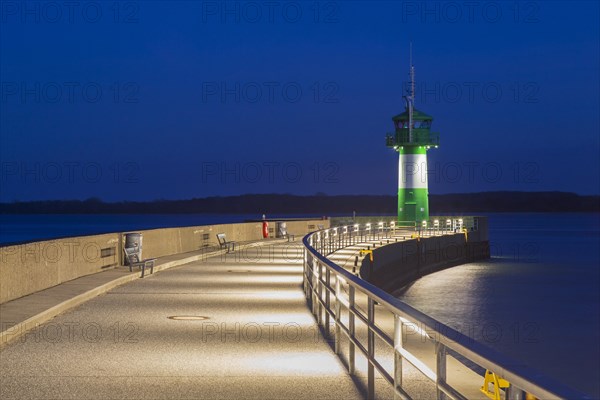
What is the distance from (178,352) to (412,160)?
60734 millimetres

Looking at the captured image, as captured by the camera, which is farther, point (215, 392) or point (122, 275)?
point (122, 275)

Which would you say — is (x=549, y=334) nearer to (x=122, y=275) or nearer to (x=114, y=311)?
(x=122, y=275)

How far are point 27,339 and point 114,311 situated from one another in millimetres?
3894

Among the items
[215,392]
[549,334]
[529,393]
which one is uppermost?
[529,393]

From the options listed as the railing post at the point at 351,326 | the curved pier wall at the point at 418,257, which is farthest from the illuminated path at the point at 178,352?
the curved pier wall at the point at 418,257

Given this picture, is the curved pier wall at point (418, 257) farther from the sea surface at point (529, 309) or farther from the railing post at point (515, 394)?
the railing post at point (515, 394)

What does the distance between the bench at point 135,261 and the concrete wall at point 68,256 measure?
1.94ft

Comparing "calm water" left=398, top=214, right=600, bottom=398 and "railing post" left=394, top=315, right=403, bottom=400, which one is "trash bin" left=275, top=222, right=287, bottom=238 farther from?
"railing post" left=394, top=315, right=403, bottom=400

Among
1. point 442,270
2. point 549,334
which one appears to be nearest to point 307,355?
point 549,334

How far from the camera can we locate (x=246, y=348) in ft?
43.9

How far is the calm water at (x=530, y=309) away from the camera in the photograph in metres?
32.7

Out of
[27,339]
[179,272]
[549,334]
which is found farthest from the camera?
[549,334]

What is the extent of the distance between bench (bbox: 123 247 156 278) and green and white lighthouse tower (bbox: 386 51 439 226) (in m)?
46.2

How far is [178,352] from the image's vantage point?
12969 millimetres
